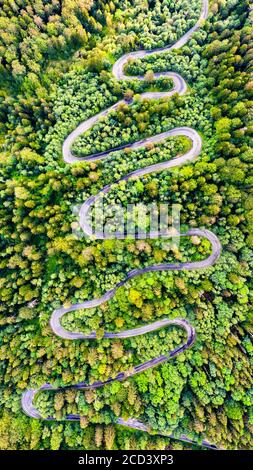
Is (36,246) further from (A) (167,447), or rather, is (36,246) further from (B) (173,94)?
(A) (167,447)

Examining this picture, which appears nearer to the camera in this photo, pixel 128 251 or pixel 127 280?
pixel 128 251

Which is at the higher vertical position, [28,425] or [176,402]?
[176,402]

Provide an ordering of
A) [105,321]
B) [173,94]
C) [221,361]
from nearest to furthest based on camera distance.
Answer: [221,361] < [105,321] < [173,94]

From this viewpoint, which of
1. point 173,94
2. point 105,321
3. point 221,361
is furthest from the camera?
point 173,94

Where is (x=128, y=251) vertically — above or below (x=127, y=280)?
above

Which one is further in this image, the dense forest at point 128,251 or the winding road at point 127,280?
the winding road at point 127,280

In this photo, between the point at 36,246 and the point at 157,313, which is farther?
the point at 36,246

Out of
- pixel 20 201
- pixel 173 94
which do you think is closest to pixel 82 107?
pixel 173 94

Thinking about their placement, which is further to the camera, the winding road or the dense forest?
the winding road
